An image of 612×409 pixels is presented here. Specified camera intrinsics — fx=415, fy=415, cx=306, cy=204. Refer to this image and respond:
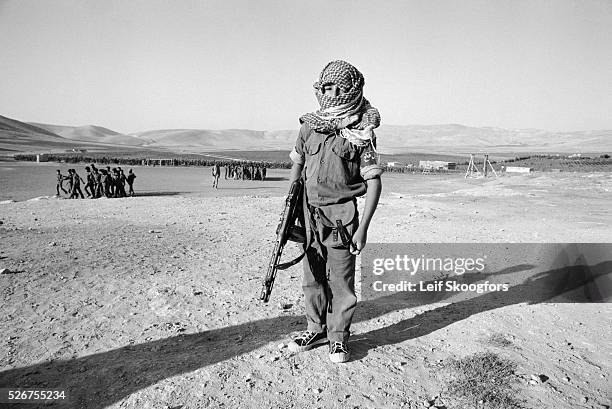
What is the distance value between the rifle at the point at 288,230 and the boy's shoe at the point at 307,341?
47 centimetres

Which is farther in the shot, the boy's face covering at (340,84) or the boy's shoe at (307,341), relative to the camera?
the boy's shoe at (307,341)

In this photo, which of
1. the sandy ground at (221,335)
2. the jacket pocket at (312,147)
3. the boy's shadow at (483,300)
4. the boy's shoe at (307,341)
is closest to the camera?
the sandy ground at (221,335)

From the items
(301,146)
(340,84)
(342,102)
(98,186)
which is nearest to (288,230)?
(301,146)

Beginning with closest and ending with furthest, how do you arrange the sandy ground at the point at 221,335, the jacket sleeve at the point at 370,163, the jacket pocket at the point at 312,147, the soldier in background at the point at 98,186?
the sandy ground at the point at 221,335 < the jacket sleeve at the point at 370,163 < the jacket pocket at the point at 312,147 < the soldier in background at the point at 98,186

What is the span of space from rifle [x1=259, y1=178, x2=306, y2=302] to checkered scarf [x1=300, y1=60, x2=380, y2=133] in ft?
1.72

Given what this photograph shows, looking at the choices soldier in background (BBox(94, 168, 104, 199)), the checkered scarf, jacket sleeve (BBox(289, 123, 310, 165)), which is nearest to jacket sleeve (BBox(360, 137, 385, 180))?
the checkered scarf

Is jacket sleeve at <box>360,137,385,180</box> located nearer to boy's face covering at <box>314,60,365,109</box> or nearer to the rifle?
boy's face covering at <box>314,60,365,109</box>

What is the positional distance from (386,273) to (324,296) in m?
2.77

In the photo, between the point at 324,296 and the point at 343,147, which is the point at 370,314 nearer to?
the point at 324,296

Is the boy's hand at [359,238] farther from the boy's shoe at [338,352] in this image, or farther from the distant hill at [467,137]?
the distant hill at [467,137]

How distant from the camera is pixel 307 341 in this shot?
3391mm

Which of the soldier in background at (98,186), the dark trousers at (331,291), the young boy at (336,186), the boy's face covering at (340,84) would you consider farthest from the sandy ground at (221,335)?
the soldier in background at (98,186)

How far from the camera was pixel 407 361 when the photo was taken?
10.7 feet

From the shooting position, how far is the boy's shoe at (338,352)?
125 inches
